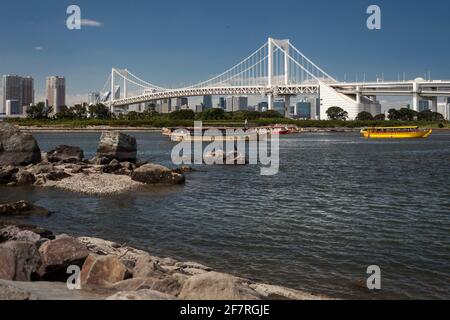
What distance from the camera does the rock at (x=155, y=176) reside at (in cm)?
1549

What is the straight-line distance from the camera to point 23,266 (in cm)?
546

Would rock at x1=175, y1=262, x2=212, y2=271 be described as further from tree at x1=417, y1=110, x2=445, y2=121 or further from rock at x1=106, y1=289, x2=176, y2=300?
tree at x1=417, y1=110, x2=445, y2=121

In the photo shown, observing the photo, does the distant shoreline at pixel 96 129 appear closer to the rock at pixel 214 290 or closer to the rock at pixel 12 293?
the rock at pixel 214 290

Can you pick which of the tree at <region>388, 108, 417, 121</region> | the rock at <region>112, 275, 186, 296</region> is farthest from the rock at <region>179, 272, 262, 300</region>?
the tree at <region>388, 108, 417, 121</region>

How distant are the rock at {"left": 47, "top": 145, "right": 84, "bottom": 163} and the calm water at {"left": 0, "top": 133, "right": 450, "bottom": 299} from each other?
5.60 meters

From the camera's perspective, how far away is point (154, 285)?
4.69m

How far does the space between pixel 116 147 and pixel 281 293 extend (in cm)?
1565

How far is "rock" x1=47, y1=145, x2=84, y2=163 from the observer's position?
66.7 ft

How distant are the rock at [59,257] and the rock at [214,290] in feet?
5.93

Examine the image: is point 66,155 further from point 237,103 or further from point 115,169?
point 237,103

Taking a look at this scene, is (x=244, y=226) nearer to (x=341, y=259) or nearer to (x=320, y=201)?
(x=341, y=259)

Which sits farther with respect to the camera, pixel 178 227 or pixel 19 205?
pixel 19 205
